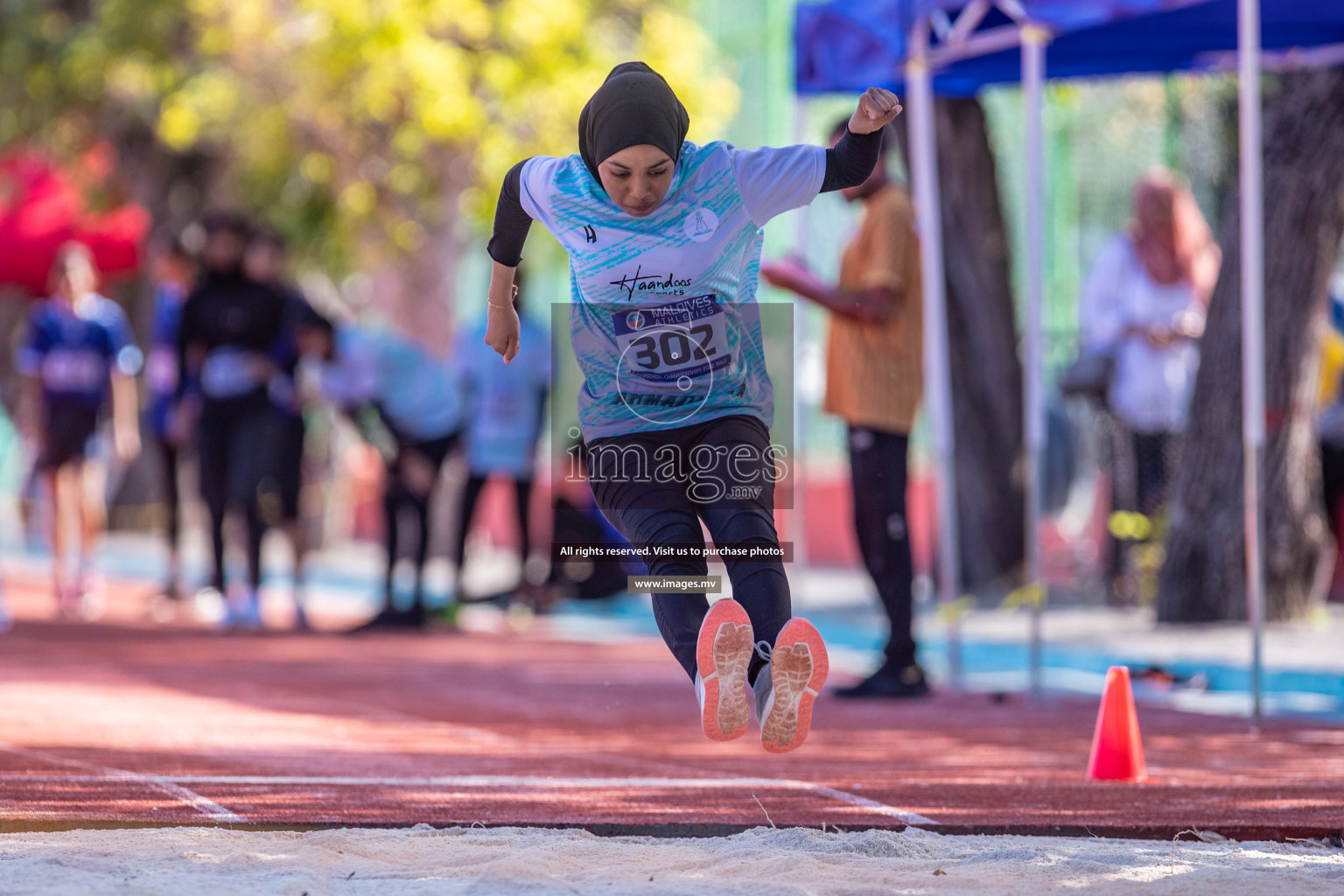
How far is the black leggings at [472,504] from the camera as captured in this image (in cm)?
1073

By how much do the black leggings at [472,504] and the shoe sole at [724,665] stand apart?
673cm

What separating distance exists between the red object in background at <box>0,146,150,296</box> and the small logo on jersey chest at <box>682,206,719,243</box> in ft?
54.2

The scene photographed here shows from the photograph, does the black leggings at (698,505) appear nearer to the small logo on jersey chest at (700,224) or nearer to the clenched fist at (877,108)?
the small logo on jersey chest at (700,224)

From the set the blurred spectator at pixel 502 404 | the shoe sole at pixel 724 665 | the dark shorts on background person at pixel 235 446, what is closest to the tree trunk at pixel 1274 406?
the blurred spectator at pixel 502 404

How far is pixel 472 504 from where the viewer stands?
1082 centimetres

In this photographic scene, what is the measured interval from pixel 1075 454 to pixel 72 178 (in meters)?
12.9

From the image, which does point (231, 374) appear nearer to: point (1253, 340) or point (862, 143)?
point (1253, 340)

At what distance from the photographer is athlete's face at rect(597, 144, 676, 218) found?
13.5 feet

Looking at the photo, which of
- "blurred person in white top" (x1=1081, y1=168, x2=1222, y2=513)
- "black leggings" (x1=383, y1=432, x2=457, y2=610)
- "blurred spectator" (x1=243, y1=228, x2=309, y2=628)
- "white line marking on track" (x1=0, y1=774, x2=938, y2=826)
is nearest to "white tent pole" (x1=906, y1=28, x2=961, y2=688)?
"blurred person in white top" (x1=1081, y1=168, x2=1222, y2=513)

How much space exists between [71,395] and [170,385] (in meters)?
0.65

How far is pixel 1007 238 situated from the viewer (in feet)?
38.9

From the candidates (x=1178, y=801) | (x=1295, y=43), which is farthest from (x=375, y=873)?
(x=1295, y=43)

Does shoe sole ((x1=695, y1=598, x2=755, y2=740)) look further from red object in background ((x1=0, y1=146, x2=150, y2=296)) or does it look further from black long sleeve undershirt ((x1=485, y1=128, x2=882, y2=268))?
red object in background ((x1=0, y1=146, x2=150, y2=296))

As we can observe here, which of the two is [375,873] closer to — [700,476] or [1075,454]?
[700,476]
